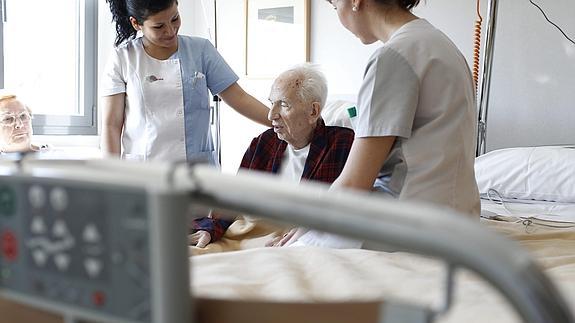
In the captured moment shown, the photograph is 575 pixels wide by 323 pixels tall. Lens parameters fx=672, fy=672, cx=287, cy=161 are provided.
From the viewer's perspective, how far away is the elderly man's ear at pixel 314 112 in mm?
2054

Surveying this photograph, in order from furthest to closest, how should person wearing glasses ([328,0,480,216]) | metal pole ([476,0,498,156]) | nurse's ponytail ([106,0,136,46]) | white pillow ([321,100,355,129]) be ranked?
metal pole ([476,0,498,156]), white pillow ([321,100,355,129]), nurse's ponytail ([106,0,136,46]), person wearing glasses ([328,0,480,216])

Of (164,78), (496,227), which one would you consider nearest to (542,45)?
(496,227)

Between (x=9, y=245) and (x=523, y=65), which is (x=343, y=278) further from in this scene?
(x=523, y=65)

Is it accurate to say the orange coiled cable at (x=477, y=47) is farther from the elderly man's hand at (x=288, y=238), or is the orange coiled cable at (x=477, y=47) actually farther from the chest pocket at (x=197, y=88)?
the elderly man's hand at (x=288, y=238)

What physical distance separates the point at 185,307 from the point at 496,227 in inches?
61.3

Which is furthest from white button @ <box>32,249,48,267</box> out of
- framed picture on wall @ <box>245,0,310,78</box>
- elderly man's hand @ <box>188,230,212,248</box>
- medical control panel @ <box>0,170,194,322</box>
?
framed picture on wall @ <box>245,0,310,78</box>

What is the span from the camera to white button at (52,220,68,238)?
39cm

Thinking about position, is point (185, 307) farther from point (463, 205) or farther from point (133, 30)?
point (133, 30)

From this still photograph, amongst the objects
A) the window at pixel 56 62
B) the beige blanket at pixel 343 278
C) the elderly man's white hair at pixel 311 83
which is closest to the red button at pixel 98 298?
the beige blanket at pixel 343 278

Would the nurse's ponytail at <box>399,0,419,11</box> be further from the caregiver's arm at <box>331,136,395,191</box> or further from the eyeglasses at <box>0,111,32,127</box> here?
the eyeglasses at <box>0,111,32,127</box>

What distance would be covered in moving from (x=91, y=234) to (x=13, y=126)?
8.51 feet

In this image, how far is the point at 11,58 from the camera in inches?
137

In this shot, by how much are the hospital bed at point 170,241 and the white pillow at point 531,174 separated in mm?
2137

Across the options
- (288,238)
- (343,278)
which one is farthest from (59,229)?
(288,238)
